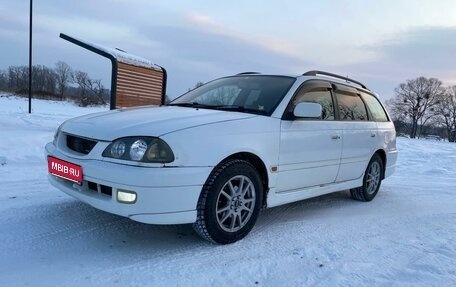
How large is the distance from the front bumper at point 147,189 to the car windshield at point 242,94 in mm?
1129

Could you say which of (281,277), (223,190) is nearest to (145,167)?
(223,190)

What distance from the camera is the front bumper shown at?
313cm

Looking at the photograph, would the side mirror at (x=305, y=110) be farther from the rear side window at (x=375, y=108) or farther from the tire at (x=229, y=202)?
the rear side window at (x=375, y=108)

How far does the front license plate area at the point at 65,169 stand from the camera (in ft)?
11.2

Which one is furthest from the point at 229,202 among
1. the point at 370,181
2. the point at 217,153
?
the point at 370,181

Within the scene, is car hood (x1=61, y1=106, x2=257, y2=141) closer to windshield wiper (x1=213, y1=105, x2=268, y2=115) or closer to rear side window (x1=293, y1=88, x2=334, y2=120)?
windshield wiper (x1=213, y1=105, x2=268, y2=115)

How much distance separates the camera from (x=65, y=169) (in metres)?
3.57

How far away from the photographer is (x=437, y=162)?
35.0 feet

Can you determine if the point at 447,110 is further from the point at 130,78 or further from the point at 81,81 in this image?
the point at 130,78

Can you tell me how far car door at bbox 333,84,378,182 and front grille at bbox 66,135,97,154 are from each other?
9.37ft

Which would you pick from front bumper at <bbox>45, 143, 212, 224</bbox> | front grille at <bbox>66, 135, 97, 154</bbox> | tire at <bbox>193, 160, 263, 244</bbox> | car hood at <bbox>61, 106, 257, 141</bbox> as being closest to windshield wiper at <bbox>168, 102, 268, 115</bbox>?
car hood at <bbox>61, 106, 257, 141</bbox>

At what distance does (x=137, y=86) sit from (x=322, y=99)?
6.17 meters

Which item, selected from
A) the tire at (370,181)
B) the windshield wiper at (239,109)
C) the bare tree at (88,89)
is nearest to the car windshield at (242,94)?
the windshield wiper at (239,109)

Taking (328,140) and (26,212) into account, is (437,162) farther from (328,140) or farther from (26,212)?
(26,212)
